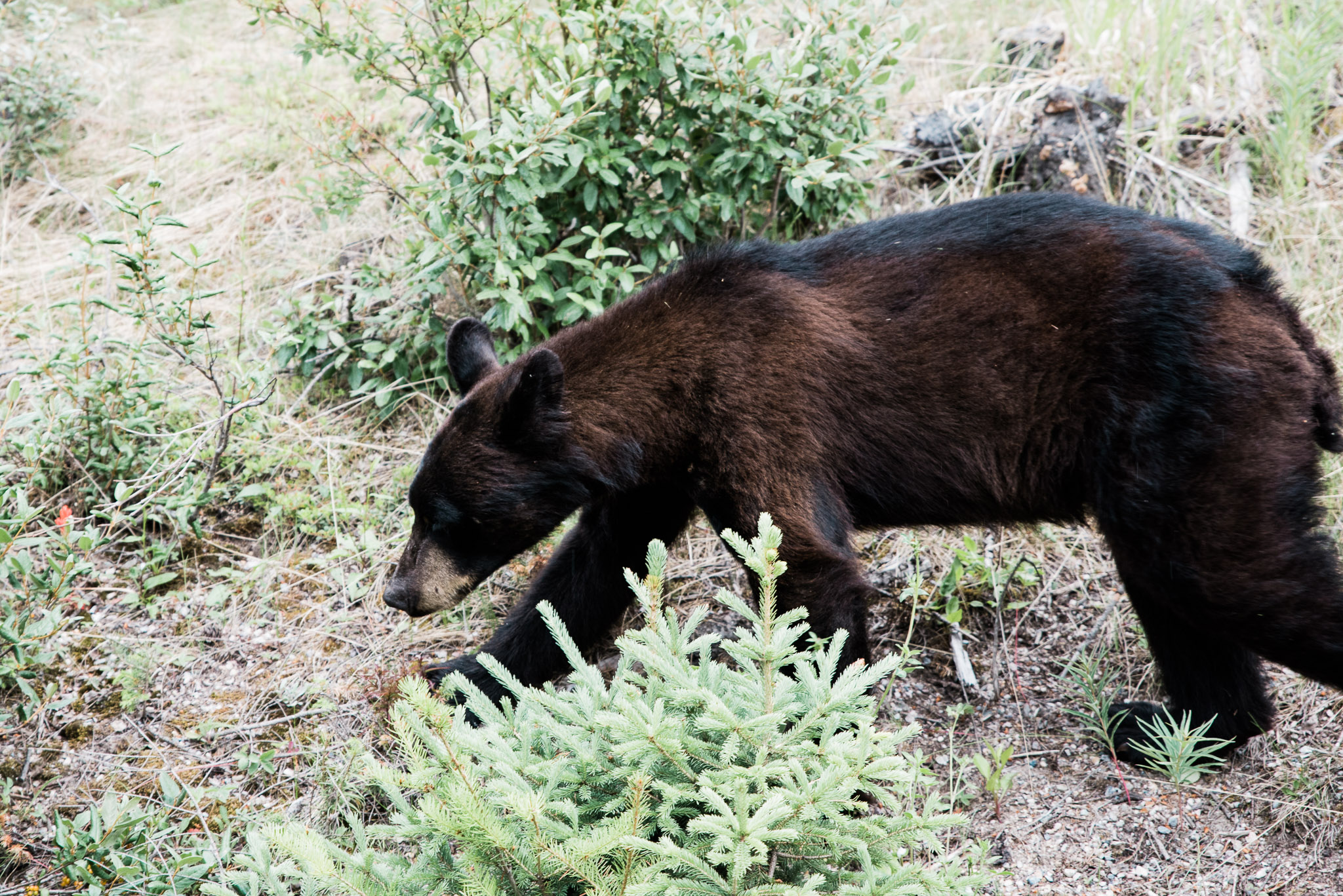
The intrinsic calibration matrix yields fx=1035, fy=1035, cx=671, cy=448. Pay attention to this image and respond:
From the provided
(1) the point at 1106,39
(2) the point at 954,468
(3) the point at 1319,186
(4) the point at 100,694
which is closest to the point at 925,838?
(2) the point at 954,468

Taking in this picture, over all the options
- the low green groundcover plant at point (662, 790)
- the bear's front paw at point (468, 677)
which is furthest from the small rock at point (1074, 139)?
the low green groundcover plant at point (662, 790)

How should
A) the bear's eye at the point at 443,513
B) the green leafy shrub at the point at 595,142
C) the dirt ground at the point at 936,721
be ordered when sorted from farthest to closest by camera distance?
the green leafy shrub at the point at 595,142 → the bear's eye at the point at 443,513 → the dirt ground at the point at 936,721

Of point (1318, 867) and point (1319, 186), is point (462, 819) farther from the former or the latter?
point (1319, 186)

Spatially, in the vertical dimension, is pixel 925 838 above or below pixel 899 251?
below

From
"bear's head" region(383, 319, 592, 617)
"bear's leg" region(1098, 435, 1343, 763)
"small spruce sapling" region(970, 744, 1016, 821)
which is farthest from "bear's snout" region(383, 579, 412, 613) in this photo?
"bear's leg" region(1098, 435, 1343, 763)

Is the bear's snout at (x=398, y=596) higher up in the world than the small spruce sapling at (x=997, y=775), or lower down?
higher up

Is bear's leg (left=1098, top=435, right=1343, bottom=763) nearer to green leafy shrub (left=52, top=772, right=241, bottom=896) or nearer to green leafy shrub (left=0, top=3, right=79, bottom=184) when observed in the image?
green leafy shrub (left=52, top=772, right=241, bottom=896)

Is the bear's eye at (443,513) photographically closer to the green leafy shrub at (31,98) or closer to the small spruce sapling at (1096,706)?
the small spruce sapling at (1096,706)

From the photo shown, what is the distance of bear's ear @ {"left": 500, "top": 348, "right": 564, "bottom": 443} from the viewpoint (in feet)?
11.4

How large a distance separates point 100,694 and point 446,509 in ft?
5.49

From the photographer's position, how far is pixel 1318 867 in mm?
3252

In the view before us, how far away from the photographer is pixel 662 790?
2184 mm

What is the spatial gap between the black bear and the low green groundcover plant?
1097 millimetres

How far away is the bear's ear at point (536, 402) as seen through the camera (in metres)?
3.48
